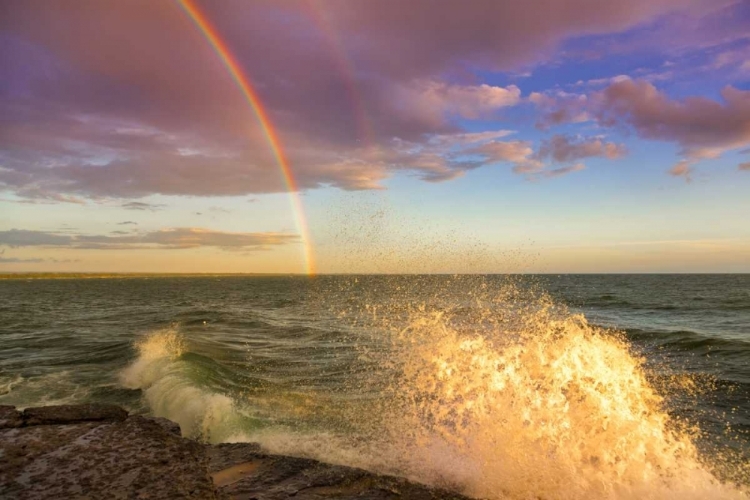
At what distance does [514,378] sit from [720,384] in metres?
8.38

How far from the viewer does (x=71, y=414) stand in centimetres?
629

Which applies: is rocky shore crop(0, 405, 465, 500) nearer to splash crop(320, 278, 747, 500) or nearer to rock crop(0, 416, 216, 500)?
rock crop(0, 416, 216, 500)

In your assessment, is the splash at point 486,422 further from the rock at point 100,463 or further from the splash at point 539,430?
the rock at point 100,463

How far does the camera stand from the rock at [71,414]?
6.03m

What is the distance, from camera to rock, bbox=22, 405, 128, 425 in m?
6.03

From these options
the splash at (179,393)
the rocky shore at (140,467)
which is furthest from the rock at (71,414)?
the splash at (179,393)

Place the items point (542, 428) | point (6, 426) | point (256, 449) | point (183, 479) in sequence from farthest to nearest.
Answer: point (542, 428)
point (256, 449)
point (6, 426)
point (183, 479)

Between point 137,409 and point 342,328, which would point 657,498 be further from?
point 342,328

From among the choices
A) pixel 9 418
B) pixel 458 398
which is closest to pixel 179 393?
pixel 9 418

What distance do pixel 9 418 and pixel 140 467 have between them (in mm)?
2788

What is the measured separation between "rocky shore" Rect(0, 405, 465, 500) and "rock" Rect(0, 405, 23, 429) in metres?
0.01

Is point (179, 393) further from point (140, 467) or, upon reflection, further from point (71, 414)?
point (140, 467)

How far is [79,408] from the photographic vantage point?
21.4ft

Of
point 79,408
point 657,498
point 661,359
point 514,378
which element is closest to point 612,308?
point 661,359
